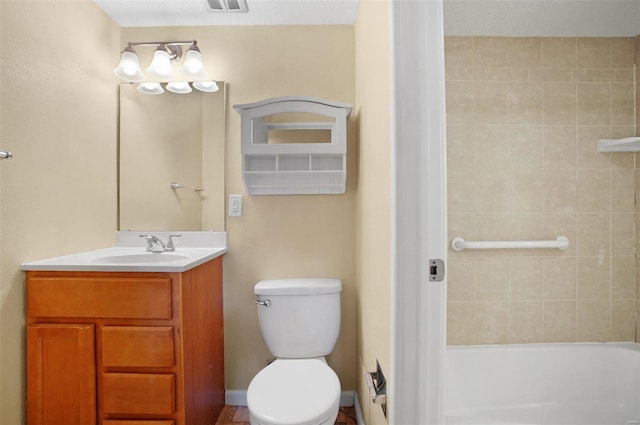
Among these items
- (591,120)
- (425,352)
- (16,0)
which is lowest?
(425,352)

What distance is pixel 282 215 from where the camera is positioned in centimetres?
190

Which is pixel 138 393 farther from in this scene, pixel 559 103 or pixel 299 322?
pixel 559 103

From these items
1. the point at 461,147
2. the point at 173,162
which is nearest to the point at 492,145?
the point at 461,147

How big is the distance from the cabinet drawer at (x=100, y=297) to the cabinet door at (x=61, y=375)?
2.8 inches

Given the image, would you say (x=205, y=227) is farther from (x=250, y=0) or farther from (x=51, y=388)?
(x=250, y=0)

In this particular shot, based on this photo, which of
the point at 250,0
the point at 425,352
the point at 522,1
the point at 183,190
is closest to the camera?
the point at 425,352

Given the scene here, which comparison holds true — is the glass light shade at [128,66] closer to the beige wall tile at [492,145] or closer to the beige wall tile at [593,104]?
the beige wall tile at [492,145]

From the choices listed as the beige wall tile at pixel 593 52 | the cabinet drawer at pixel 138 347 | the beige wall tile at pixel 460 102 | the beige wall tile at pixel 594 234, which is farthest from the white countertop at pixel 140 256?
the beige wall tile at pixel 593 52

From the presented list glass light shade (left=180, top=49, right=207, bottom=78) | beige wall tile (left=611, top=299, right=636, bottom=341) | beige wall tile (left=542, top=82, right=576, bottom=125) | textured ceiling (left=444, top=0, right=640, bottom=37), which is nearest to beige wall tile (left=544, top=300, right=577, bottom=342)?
beige wall tile (left=611, top=299, right=636, bottom=341)

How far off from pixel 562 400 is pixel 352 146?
179 cm


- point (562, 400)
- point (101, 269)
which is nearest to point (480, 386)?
point (562, 400)

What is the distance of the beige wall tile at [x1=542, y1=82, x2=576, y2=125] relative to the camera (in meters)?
1.73

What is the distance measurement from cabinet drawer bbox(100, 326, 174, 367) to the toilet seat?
0.38 m

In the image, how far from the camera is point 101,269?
1295mm
